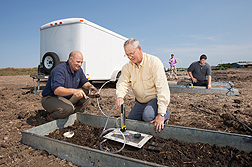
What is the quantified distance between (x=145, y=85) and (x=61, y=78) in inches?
57.5

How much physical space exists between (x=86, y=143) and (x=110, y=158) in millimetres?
781

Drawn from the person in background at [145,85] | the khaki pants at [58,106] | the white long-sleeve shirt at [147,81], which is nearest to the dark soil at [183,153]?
the person in background at [145,85]

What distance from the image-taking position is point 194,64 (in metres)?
6.21

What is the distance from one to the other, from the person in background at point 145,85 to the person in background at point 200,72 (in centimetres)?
403

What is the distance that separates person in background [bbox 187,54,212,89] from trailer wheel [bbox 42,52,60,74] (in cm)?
494

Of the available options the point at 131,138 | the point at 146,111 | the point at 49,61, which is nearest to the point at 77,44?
the point at 49,61

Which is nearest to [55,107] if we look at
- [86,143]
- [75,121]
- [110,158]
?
[75,121]

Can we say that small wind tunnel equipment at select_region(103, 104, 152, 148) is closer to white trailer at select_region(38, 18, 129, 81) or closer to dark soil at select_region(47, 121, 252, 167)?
dark soil at select_region(47, 121, 252, 167)

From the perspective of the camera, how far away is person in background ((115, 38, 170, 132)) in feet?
7.75

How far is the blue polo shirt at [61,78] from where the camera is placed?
2.91m

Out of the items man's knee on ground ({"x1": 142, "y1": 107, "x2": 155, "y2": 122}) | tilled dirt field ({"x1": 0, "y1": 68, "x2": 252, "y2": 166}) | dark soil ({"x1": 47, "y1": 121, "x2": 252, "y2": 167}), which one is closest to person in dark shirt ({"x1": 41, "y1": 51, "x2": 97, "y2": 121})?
tilled dirt field ({"x1": 0, "y1": 68, "x2": 252, "y2": 166})

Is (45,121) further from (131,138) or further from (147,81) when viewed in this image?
(147,81)

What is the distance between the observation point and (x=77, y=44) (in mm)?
6180

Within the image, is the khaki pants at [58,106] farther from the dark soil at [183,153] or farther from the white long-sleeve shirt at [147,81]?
the white long-sleeve shirt at [147,81]
